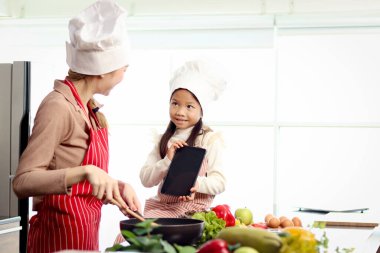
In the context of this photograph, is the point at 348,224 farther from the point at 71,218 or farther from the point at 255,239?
the point at 255,239

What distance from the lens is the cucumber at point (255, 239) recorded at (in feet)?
4.74

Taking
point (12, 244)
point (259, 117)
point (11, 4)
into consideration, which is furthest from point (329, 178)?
point (12, 244)

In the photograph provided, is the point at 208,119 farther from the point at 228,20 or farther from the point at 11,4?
the point at 11,4

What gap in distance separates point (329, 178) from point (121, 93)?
2.18 metres

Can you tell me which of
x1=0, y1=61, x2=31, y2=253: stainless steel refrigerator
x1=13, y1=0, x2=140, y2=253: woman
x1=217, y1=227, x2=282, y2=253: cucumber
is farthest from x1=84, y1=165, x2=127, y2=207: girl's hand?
x1=0, y1=61, x2=31, y2=253: stainless steel refrigerator

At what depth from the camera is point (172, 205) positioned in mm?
3184

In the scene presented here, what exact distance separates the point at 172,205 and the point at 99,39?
1.01 meters

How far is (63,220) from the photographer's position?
2422 millimetres

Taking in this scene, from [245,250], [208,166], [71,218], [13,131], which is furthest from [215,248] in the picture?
[13,131]

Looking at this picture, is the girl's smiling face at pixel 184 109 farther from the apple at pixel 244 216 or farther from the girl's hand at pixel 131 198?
the girl's hand at pixel 131 198

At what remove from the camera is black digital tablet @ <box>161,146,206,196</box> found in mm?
2625

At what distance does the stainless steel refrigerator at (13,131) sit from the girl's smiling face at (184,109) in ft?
3.27

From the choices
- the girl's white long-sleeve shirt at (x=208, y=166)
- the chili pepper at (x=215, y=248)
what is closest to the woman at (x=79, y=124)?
the girl's white long-sleeve shirt at (x=208, y=166)

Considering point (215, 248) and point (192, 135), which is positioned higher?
point (192, 135)
